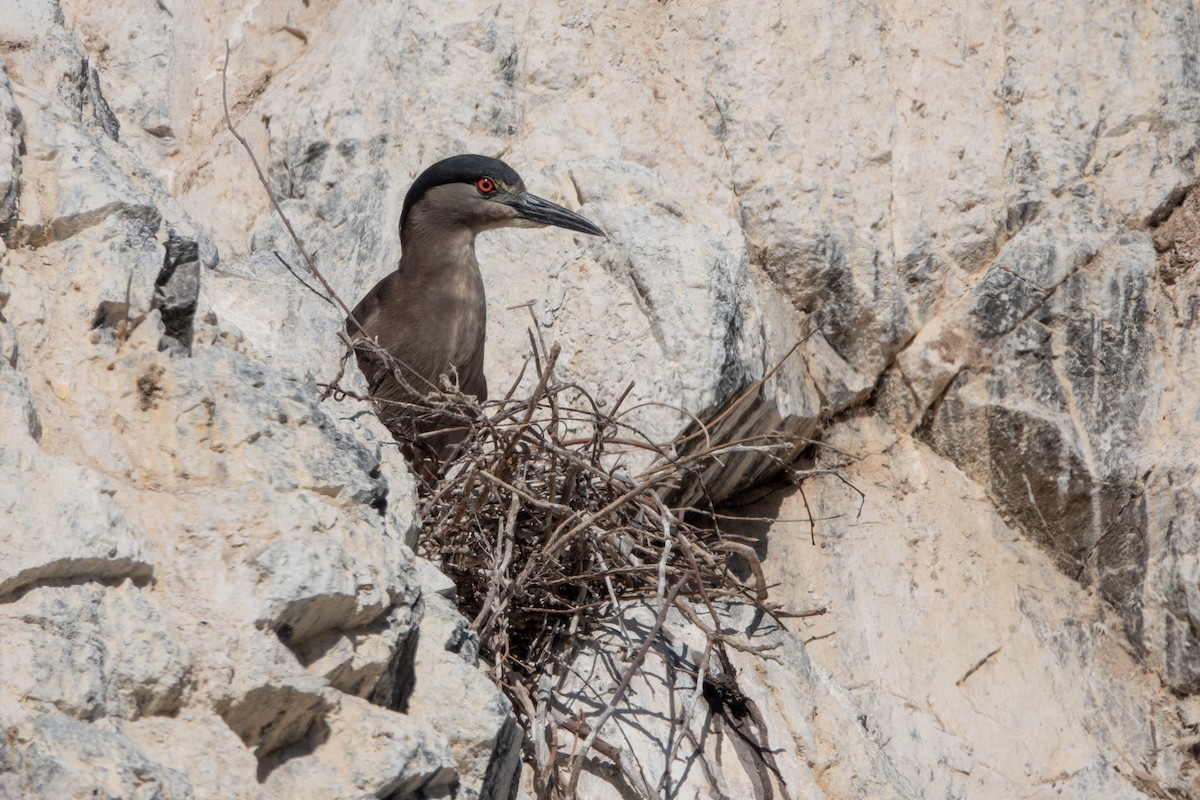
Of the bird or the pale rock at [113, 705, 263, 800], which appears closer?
the pale rock at [113, 705, 263, 800]

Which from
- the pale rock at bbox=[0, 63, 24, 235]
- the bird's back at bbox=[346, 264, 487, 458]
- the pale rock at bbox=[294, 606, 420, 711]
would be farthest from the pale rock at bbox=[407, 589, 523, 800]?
the bird's back at bbox=[346, 264, 487, 458]

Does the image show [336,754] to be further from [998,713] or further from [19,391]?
[998,713]

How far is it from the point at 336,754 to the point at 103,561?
0.47 m

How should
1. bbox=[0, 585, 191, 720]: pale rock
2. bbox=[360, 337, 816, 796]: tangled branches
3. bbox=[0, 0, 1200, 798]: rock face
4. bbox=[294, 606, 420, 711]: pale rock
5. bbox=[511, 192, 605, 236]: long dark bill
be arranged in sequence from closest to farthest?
bbox=[0, 585, 191, 720]: pale rock → bbox=[294, 606, 420, 711]: pale rock → bbox=[360, 337, 816, 796]: tangled branches → bbox=[0, 0, 1200, 798]: rock face → bbox=[511, 192, 605, 236]: long dark bill

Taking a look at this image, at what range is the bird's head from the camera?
192 inches

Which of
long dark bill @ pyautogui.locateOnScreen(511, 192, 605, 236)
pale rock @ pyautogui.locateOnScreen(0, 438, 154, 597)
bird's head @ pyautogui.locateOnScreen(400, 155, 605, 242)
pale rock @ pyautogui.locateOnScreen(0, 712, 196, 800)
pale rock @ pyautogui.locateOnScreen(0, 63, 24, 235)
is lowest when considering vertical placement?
pale rock @ pyautogui.locateOnScreen(0, 712, 196, 800)

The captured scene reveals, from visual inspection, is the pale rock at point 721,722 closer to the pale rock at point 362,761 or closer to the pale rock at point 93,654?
the pale rock at point 362,761

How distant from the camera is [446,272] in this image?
4.96m

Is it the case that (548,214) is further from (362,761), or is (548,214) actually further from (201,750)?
(201,750)

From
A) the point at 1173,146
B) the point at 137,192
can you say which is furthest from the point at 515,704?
the point at 1173,146

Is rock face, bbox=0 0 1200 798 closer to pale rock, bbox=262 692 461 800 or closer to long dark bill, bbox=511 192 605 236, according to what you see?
long dark bill, bbox=511 192 605 236

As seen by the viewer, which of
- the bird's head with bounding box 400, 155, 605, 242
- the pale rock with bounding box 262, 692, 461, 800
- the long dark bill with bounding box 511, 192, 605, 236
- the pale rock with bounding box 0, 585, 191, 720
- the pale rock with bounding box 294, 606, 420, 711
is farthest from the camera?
the bird's head with bounding box 400, 155, 605, 242

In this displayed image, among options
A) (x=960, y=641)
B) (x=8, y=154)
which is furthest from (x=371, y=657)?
(x=960, y=641)

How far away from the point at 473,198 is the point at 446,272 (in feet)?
0.87
